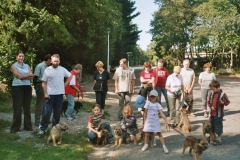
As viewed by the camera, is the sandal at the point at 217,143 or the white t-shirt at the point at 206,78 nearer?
the sandal at the point at 217,143

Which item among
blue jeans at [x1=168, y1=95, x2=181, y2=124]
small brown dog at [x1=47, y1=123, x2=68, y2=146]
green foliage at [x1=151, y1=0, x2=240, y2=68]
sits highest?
green foliage at [x1=151, y1=0, x2=240, y2=68]

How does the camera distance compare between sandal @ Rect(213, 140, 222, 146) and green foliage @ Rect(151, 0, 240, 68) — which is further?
green foliage @ Rect(151, 0, 240, 68)

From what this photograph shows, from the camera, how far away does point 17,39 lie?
14898mm

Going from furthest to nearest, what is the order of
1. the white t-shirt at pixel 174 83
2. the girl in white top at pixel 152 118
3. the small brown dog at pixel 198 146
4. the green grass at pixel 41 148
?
the white t-shirt at pixel 174 83 → the girl in white top at pixel 152 118 → the green grass at pixel 41 148 → the small brown dog at pixel 198 146

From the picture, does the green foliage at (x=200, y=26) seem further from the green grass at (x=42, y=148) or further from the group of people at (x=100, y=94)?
the green grass at (x=42, y=148)

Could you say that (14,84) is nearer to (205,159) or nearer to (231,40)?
(205,159)

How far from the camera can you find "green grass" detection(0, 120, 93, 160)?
5395 millimetres

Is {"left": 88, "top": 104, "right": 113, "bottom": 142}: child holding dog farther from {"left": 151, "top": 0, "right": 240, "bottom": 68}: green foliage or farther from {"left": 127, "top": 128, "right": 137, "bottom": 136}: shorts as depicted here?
{"left": 151, "top": 0, "right": 240, "bottom": 68}: green foliage

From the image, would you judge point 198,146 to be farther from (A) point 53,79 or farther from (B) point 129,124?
(A) point 53,79

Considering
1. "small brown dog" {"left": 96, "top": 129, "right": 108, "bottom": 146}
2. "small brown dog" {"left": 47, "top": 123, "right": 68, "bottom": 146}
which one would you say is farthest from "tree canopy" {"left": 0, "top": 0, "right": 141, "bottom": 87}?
"small brown dog" {"left": 96, "top": 129, "right": 108, "bottom": 146}

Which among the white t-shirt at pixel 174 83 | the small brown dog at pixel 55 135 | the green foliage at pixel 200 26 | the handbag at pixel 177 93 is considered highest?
the green foliage at pixel 200 26

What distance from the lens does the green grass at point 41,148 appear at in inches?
212

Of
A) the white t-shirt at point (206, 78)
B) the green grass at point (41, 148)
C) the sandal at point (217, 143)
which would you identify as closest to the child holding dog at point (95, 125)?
the green grass at point (41, 148)

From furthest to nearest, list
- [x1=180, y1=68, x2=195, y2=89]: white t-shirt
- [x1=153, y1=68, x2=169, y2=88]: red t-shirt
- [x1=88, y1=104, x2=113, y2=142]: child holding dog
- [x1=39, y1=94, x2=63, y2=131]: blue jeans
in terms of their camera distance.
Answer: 1. [x1=153, y1=68, x2=169, y2=88]: red t-shirt
2. [x1=180, y1=68, x2=195, y2=89]: white t-shirt
3. [x1=39, y1=94, x2=63, y2=131]: blue jeans
4. [x1=88, y1=104, x2=113, y2=142]: child holding dog
